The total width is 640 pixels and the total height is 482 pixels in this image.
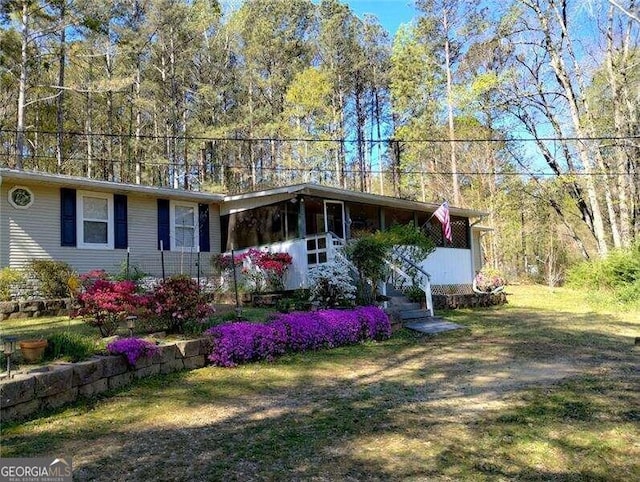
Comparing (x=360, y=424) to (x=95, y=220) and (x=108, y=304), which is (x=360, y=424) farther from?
(x=95, y=220)

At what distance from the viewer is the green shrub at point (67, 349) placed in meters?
4.71

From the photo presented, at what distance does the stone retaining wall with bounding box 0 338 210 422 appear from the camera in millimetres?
3863

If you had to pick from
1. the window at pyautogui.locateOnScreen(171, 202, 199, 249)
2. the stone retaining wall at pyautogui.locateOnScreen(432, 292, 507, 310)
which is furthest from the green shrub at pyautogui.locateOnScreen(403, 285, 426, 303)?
the window at pyautogui.locateOnScreen(171, 202, 199, 249)

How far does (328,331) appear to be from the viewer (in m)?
7.57

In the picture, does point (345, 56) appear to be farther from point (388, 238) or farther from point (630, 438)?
point (630, 438)

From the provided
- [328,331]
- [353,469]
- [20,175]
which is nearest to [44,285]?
[20,175]

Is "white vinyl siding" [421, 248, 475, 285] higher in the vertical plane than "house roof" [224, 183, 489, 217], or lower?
lower

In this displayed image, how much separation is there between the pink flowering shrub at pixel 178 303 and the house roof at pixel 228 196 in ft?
15.9

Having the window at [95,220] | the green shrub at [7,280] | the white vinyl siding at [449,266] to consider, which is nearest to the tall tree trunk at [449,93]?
the white vinyl siding at [449,266]

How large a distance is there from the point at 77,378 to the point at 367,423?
9.05 ft

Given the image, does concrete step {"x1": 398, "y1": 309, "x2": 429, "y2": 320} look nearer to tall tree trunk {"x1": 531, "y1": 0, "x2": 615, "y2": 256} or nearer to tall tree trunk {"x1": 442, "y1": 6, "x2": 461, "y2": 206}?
tall tree trunk {"x1": 531, "y1": 0, "x2": 615, "y2": 256}

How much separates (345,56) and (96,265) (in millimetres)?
21229

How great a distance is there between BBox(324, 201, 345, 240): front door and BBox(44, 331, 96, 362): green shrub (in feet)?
27.9

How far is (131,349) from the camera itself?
200 inches
